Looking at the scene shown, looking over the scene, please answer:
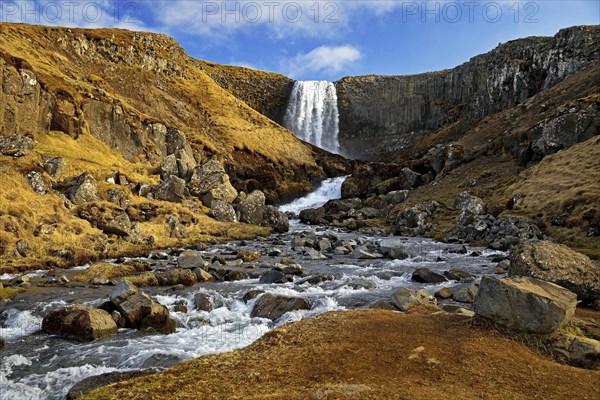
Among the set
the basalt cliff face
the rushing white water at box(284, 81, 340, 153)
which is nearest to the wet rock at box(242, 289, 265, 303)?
the basalt cliff face

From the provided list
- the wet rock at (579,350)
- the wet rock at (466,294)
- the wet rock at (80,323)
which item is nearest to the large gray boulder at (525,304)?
the wet rock at (579,350)

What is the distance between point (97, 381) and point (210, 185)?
41.0m

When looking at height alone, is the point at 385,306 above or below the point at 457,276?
above

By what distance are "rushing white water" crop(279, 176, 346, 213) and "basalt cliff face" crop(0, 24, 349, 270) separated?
7.56 ft

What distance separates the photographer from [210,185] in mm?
49875

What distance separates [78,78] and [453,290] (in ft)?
187

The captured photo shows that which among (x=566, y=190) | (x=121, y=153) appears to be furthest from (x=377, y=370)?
(x=121, y=153)

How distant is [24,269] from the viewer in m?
24.0

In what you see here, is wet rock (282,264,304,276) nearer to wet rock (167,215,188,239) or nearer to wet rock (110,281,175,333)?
wet rock (110,281,175,333)

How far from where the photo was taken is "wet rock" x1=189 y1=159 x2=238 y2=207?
48.7m

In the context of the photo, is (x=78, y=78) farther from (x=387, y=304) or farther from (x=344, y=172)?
(x=387, y=304)

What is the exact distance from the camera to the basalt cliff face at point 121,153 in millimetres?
29469

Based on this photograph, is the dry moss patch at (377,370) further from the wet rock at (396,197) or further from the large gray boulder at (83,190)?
the wet rock at (396,197)

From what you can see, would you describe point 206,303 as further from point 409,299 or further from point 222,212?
point 222,212
